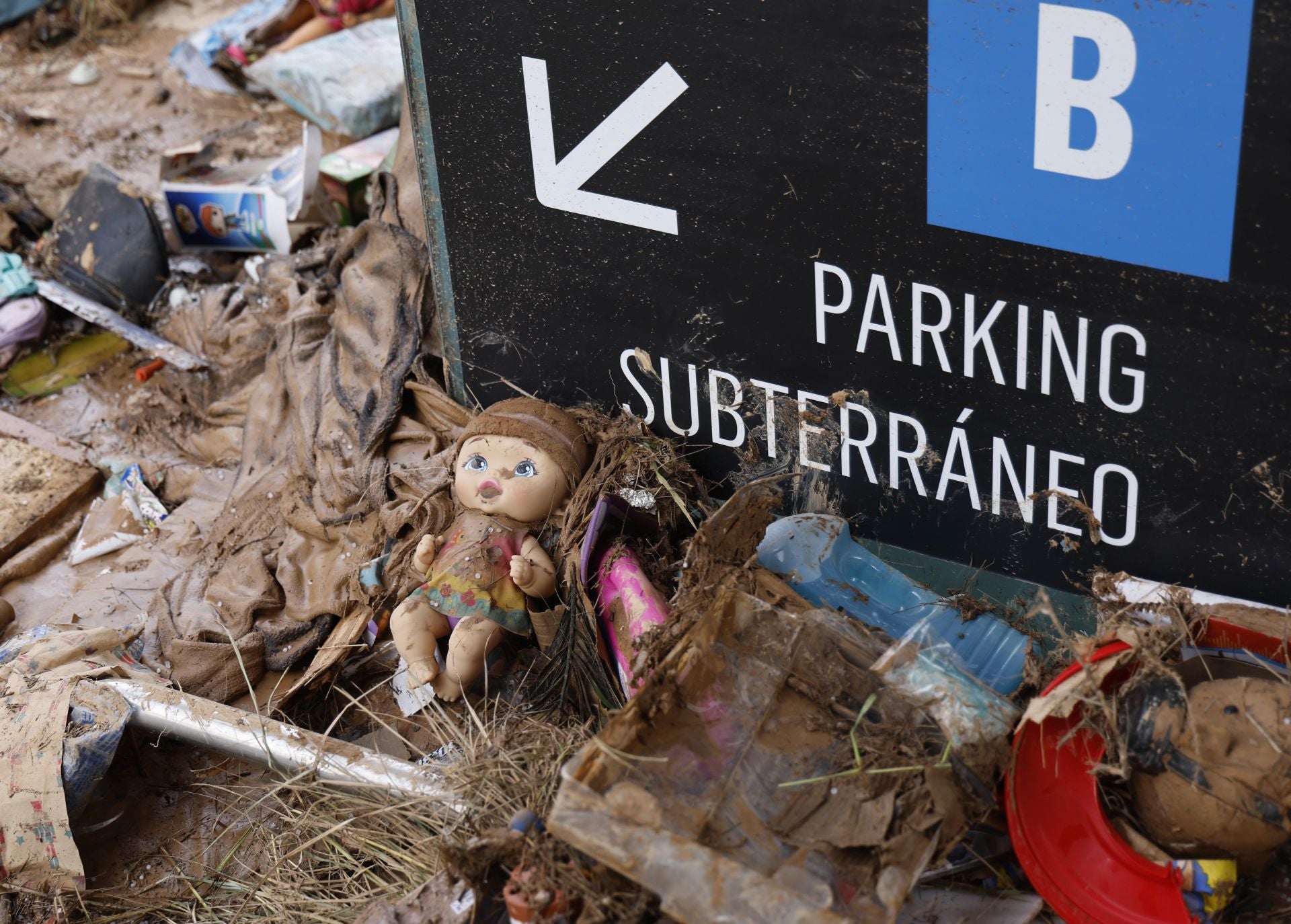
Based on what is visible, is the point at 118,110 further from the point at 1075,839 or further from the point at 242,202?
the point at 1075,839

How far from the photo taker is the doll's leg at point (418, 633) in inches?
132

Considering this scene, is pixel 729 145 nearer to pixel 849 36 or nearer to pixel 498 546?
pixel 849 36

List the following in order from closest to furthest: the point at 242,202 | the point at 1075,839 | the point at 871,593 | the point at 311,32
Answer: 1. the point at 1075,839
2. the point at 871,593
3. the point at 242,202
4. the point at 311,32

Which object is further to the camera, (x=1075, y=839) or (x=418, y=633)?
(x=418, y=633)

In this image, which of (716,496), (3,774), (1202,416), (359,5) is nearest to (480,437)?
(716,496)

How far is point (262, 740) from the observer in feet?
11.0

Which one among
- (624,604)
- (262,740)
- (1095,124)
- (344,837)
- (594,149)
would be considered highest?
(1095,124)

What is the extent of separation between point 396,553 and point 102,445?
189cm

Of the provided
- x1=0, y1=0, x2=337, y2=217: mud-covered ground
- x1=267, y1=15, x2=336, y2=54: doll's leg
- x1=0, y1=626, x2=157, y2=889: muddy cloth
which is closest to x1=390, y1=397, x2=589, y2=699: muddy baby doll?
x1=0, y1=626, x2=157, y2=889: muddy cloth

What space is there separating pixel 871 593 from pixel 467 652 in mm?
1121

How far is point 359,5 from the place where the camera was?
6621 mm

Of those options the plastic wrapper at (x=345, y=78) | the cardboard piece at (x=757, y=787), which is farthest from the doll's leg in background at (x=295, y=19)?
the cardboard piece at (x=757, y=787)

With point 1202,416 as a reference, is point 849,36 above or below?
above

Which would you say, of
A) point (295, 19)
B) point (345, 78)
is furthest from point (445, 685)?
point (295, 19)
